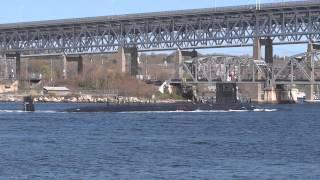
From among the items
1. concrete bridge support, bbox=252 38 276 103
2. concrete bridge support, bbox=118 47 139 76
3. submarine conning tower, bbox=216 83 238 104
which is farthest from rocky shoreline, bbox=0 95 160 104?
concrete bridge support, bbox=252 38 276 103

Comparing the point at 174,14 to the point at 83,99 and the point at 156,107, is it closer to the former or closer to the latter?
the point at 83,99

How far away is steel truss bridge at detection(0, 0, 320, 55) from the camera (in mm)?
162000

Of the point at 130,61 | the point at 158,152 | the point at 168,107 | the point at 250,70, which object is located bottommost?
the point at 158,152

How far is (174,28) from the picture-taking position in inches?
6914

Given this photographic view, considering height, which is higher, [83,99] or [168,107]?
[168,107]

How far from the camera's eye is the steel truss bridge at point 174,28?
6378 inches

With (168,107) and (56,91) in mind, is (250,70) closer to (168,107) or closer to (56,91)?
(56,91)

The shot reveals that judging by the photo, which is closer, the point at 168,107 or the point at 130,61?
the point at 168,107

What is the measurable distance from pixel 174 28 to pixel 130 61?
52.9ft

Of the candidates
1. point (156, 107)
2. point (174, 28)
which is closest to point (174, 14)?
point (174, 28)

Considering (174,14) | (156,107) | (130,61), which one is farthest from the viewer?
(130,61)

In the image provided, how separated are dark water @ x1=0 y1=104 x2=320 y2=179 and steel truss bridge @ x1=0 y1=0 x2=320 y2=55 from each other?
78.8m

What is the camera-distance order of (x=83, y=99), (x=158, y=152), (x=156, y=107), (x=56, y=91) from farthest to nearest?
1. (x=56, y=91)
2. (x=83, y=99)
3. (x=156, y=107)
4. (x=158, y=152)

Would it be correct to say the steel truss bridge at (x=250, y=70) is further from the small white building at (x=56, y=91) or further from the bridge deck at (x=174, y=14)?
the small white building at (x=56, y=91)
